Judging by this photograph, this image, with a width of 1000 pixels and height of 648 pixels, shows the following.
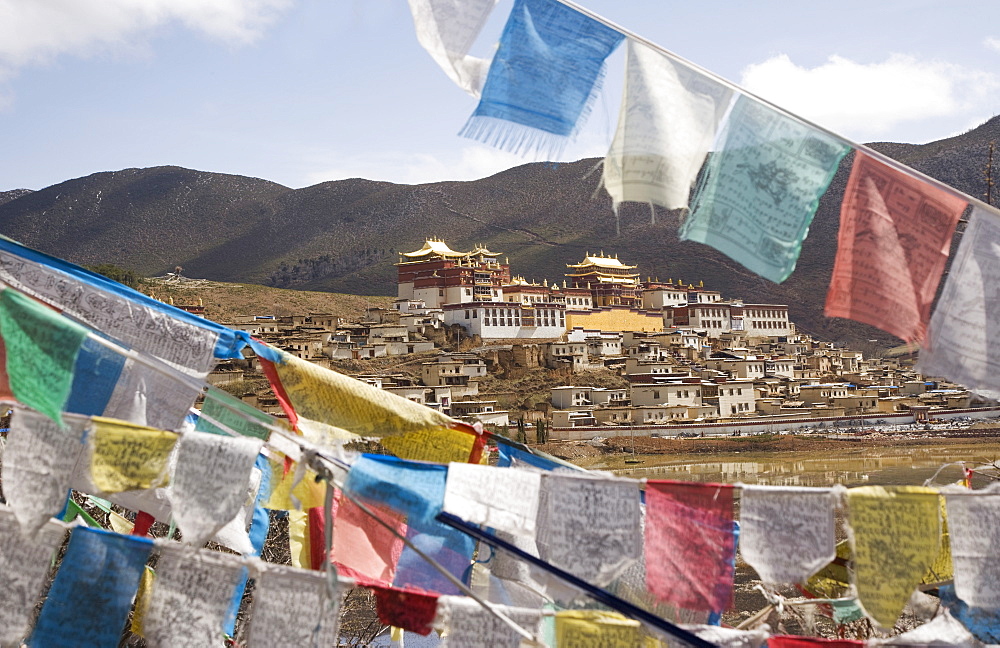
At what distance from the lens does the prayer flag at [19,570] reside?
13.4ft

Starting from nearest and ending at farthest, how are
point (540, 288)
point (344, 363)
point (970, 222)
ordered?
point (970, 222)
point (344, 363)
point (540, 288)

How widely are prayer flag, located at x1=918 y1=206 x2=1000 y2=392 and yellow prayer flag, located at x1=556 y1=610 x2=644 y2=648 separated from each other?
61.0 inches

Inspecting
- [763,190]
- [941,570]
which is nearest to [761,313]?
[941,570]

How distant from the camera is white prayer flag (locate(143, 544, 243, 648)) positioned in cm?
397

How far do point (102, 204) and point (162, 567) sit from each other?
161 metres

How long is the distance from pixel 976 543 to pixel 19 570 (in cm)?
391

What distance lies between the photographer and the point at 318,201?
14788cm

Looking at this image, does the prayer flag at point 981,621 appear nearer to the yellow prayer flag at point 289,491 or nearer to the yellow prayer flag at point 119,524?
the yellow prayer flag at point 289,491

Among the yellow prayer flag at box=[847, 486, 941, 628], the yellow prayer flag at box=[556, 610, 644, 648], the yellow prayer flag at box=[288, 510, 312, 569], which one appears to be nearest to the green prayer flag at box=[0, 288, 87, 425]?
the yellow prayer flag at box=[556, 610, 644, 648]

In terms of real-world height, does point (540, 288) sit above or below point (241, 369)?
above

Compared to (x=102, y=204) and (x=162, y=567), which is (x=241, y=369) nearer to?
(x=162, y=567)

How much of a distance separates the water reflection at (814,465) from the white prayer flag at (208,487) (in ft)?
76.6

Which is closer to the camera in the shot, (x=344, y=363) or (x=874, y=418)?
(x=874, y=418)

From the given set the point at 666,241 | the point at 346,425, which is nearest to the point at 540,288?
the point at 346,425
